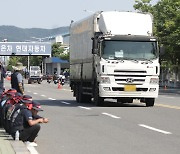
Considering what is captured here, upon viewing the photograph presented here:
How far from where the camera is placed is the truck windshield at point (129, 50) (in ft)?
70.8

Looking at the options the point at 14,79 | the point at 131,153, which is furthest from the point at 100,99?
the point at 131,153

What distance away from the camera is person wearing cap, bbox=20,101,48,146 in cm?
1053

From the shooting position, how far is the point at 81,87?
25031mm

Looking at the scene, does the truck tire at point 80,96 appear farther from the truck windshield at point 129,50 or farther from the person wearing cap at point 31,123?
the person wearing cap at point 31,123

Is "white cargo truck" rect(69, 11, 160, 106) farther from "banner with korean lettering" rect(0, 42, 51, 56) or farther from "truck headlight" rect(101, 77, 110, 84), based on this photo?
"banner with korean lettering" rect(0, 42, 51, 56)

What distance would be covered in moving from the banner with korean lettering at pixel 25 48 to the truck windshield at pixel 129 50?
240 ft

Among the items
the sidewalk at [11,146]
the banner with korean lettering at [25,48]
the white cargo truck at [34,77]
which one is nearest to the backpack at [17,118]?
the sidewalk at [11,146]

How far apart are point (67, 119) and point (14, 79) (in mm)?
2051

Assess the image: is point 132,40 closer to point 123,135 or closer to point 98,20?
point 98,20

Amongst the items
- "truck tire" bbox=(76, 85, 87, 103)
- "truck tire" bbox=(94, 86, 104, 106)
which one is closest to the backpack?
"truck tire" bbox=(94, 86, 104, 106)

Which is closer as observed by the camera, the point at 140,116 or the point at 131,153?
the point at 131,153

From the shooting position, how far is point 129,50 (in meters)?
21.7

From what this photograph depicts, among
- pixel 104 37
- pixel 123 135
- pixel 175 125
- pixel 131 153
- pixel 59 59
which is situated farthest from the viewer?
pixel 59 59

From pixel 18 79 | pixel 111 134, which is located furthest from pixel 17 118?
pixel 18 79
